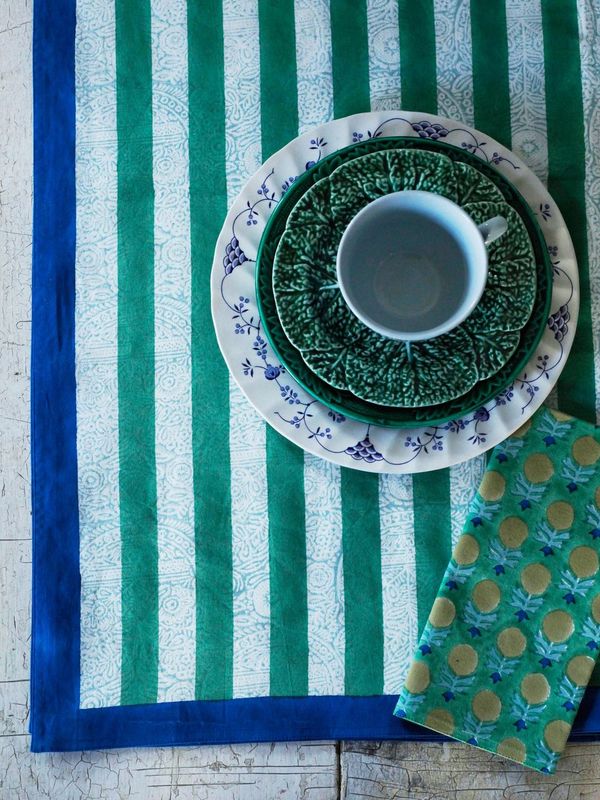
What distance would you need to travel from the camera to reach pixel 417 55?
25.5 inches

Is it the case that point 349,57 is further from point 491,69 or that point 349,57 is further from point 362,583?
point 362,583

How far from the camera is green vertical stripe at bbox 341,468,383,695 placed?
0.62 meters

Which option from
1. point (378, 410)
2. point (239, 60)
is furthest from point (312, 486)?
point (239, 60)

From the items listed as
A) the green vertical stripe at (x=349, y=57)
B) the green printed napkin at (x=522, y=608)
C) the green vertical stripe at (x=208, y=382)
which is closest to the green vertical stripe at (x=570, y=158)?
the green printed napkin at (x=522, y=608)

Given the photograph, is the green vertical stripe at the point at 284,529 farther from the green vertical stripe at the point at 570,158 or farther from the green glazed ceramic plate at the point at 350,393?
the green vertical stripe at the point at 570,158

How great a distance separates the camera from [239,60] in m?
0.65

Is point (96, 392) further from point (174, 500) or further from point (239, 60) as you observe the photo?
point (239, 60)

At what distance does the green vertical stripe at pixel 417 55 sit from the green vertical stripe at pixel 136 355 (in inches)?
8.1

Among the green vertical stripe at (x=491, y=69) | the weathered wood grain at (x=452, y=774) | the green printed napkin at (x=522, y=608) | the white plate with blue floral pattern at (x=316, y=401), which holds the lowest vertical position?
the weathered wood grain at (x=452, y=774)

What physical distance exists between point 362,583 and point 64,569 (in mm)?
232

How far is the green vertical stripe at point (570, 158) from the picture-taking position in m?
0.63

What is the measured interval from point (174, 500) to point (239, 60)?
14.0 inches

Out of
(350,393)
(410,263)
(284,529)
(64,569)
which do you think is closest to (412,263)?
(410,263)

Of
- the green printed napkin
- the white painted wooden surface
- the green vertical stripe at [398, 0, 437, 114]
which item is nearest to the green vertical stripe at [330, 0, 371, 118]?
the green vertical stripe at [398, 0, 437, 114]
